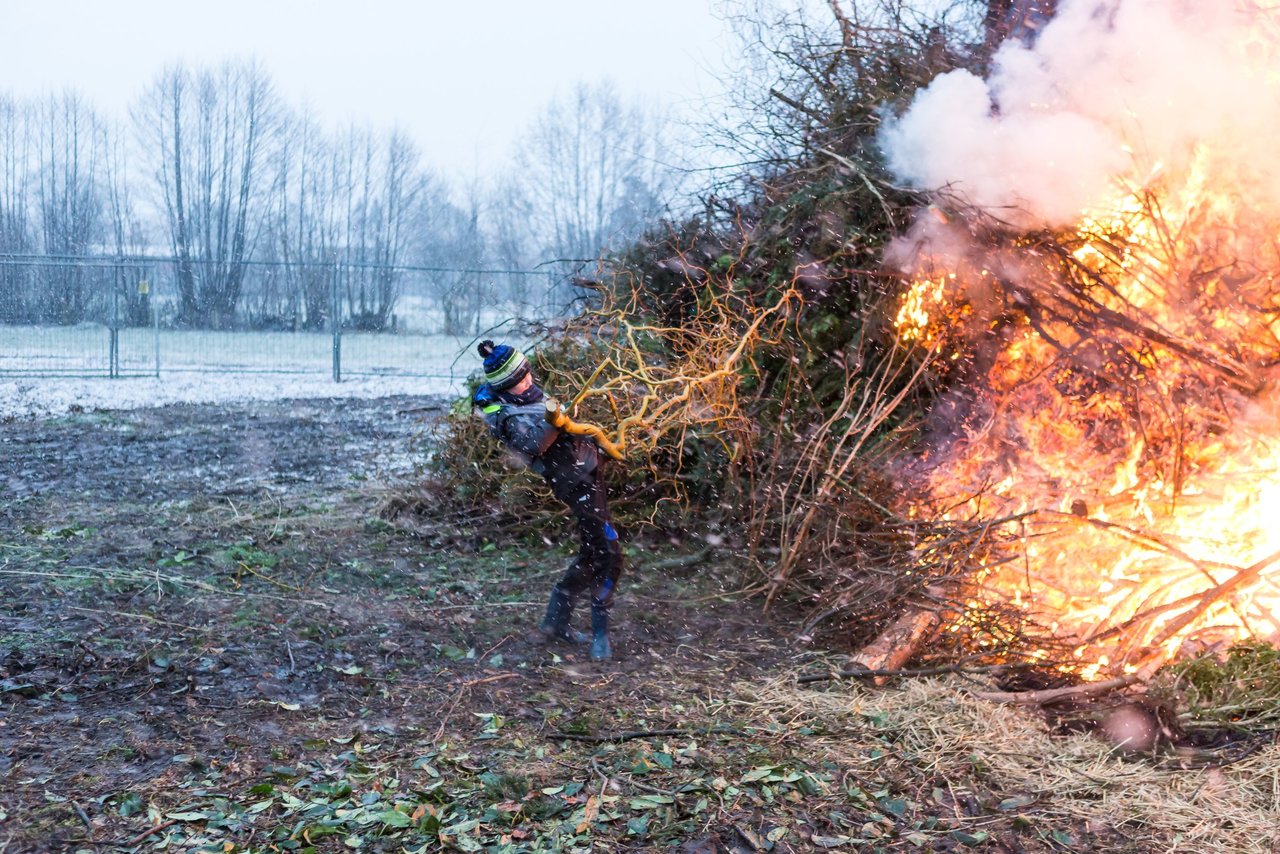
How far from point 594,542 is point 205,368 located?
15.7 meters

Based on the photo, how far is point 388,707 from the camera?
4.97 meters

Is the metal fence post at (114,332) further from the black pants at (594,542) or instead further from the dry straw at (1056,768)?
the dry straw at (1056,768)

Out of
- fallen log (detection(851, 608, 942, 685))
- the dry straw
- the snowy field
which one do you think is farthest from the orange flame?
the snowy field

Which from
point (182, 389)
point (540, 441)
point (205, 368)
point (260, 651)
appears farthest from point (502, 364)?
point (205, 368)

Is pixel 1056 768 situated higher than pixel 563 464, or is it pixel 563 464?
pixel 563 464

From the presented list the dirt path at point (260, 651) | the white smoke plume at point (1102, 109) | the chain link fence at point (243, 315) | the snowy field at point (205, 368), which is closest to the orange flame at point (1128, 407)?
the white smoke plume at point (1102, 109)

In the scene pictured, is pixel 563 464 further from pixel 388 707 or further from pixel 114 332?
pixel 114 332

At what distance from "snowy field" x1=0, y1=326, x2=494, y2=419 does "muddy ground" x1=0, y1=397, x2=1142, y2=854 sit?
637 centimetres

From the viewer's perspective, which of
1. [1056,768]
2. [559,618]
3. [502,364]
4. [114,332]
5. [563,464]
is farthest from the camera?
[114,332]

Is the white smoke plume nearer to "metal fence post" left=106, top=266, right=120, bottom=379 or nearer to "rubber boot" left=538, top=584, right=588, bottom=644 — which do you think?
"rubber boot" left=538, top=584, right=588, bottom=644

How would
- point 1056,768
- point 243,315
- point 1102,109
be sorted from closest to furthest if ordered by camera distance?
point 1056,768 → point 1102,109 → point 243,315

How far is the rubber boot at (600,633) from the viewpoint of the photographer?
5770 mm

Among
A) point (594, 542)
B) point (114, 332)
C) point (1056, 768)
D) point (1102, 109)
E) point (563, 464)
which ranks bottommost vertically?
point (1056, 768)

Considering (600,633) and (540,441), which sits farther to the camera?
(600,633)
